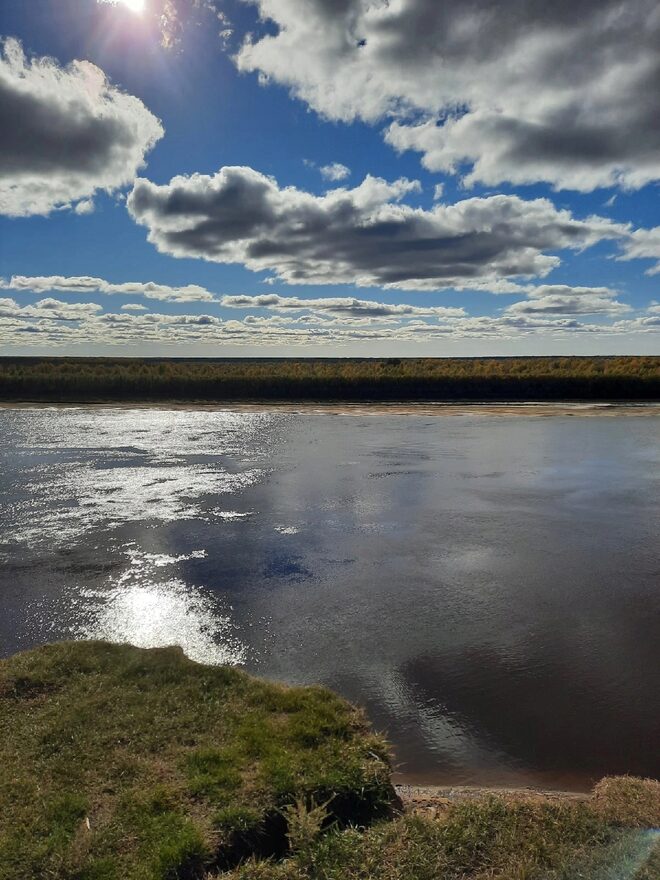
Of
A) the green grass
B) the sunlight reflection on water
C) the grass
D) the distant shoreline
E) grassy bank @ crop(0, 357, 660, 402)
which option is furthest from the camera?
grassy bank @ crop(0, 357, 660, 402)

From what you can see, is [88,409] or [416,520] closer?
[416,520]

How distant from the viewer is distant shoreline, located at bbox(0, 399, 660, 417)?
43.8 metres

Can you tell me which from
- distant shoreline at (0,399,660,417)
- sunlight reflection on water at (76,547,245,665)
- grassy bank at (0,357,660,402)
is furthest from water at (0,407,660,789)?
grassy bank at (0,357,660,402)

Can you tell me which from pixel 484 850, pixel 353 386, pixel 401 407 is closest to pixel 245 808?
pixel 484 850

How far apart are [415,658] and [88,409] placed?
4383cm

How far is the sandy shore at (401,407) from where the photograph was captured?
43.6 metres

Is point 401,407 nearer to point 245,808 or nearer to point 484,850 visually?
point 245,808

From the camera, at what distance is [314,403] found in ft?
174

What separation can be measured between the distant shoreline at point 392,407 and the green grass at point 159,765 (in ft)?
122

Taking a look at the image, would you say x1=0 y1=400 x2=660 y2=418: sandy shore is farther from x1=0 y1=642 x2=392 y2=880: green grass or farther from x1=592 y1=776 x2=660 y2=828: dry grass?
x1=592 y1=776 x2=660 y2=828: dry grass

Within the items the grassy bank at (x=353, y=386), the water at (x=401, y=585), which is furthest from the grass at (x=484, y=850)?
the grassy bank at (x=353, y=386)

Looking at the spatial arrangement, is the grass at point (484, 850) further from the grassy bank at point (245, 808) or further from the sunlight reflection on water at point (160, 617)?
the sunlight reflection on water at point (160, 617)

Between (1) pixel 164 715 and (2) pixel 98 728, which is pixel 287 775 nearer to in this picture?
(1) pixel 164 715

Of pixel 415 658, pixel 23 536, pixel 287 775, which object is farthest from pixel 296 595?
pixel 23 536
